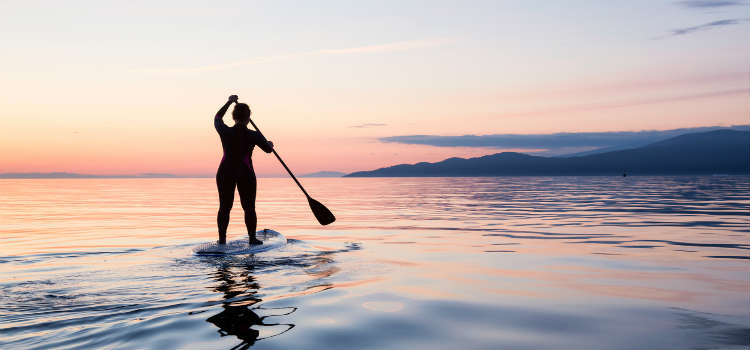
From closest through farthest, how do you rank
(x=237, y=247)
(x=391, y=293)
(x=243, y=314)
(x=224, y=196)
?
(x=243, y=314)
(x=391, y=293)
(x=237, y=247)
(x=224, y=196)

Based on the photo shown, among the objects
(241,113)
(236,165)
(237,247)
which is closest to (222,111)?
(241,113)

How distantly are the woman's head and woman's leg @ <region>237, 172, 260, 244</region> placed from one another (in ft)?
3.02

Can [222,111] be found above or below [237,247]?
above

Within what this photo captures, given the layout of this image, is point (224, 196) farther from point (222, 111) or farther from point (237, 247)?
point (222, 111)

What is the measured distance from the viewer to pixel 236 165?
9.20 meters

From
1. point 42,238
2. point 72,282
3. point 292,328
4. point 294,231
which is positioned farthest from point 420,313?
point 42,238

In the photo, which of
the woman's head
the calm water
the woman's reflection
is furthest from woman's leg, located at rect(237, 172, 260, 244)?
the woman's reflection

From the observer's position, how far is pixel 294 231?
13.7 meters

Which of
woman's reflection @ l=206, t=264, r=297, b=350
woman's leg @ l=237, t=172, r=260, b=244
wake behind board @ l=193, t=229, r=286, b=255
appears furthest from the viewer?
woman's leg @ l=237, t=172, r=260, b=244

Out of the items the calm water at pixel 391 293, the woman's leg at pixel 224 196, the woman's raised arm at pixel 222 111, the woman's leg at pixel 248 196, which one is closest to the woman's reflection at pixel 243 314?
the calm water at pixel 391 293

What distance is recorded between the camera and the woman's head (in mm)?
9312

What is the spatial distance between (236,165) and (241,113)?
91 centimetres

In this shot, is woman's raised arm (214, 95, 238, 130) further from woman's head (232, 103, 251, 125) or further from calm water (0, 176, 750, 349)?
calm water (0, 176, 750, 349)

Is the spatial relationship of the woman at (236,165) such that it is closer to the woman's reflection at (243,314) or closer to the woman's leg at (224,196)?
the woman's leg at (224,196)
